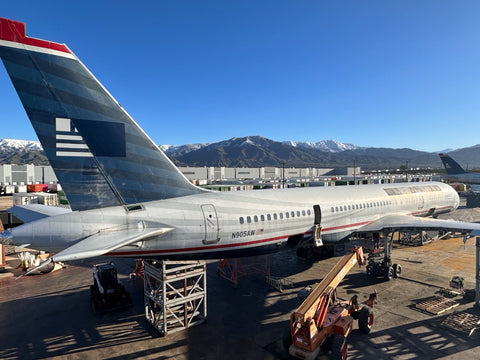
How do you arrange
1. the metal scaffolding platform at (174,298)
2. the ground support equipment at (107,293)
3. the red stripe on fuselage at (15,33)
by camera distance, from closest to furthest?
the red stripe on fuselage at (15,33) → the metal scaffolding platform at (174,298) → the ground support equipment at (107,293)

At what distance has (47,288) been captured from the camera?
21.5 metres

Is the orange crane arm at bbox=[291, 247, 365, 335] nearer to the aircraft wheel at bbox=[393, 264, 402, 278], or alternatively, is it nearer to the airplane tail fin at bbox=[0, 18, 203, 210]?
the airplane tail fin at bbox=[0, 18, 203, 210]

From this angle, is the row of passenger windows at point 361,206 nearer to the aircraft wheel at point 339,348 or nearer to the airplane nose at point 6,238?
the aircraft wheel at point 339,348

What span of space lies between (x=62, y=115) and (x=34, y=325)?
1283 cm

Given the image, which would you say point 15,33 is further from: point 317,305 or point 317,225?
→ point 317,225

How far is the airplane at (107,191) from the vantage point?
9961 millimetres

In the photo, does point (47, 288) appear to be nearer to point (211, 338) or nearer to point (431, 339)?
point (211, 338)

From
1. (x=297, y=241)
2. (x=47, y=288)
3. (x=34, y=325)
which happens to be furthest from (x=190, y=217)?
(x=47, y=288)

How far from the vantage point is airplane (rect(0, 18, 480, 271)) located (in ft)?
32.7

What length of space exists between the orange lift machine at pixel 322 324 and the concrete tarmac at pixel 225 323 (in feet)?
3.81

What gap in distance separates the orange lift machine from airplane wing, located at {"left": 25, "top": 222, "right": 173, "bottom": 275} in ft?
22.3

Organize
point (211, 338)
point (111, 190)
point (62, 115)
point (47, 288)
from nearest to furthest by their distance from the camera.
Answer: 1. point (62, 115)
2. point (111, 190)
3. point (211, 338)
4. point (47, 288)

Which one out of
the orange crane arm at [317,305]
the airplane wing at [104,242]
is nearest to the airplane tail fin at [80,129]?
the airplane wing at [104,242]

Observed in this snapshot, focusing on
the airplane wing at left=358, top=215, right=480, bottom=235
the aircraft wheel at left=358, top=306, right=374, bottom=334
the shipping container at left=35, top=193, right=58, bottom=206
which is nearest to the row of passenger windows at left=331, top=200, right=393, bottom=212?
the airplane wing at left=358, top=215, right=480, bottom=235
